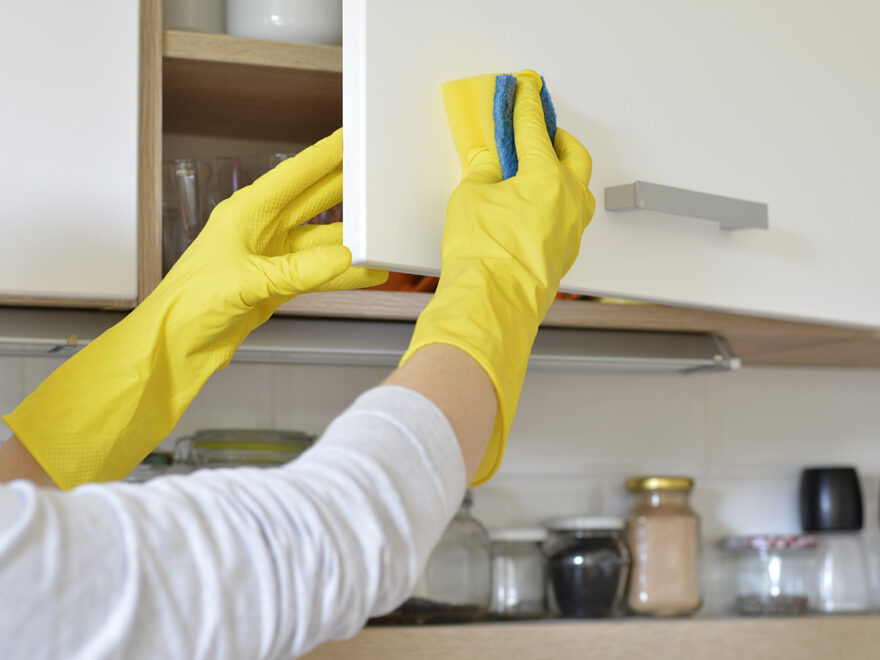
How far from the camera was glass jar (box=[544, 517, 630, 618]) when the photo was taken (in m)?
1.16

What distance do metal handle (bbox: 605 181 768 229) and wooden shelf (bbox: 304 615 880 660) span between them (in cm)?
52

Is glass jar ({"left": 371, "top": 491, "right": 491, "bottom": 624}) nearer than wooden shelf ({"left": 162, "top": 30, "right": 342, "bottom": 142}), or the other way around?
wooden shelf ({"left": 162, "top": 30, "right": 342, "bottom": 142})

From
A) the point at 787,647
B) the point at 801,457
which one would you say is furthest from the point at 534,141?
the point at 801,457

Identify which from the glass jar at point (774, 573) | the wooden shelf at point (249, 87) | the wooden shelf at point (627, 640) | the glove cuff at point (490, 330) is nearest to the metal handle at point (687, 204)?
the glove cuff at point (490, 330)

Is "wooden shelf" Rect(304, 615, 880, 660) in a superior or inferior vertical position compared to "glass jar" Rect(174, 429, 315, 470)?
inferior

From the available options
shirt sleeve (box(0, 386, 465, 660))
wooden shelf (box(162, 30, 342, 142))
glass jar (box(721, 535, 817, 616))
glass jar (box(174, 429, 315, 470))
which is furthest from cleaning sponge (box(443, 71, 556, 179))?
glass jar (box(721, 535, 817, 616))

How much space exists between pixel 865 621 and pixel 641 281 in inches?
28.8

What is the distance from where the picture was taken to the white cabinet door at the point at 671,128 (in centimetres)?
57

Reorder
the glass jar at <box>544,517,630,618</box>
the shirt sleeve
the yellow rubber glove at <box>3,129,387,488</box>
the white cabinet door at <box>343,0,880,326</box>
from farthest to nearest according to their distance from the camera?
the glass jar at <box>544,517,630,618</box> < the yellow rubber glove at <box>3,129,387,488</box> < the white cabinet door at <box>343,0,880,326</box> < the shirt sleeve

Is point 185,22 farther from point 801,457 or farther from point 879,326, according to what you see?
point 801,457

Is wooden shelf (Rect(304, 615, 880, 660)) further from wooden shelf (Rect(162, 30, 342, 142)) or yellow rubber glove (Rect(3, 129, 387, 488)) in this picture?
wooden shelf (Rect(162, 30, 342, 142))

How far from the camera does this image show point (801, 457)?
4.63 ft

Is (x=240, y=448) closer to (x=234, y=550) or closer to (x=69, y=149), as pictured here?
(x=69, y=149)

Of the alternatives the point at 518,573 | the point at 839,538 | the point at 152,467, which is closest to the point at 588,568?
the point at 518,573
